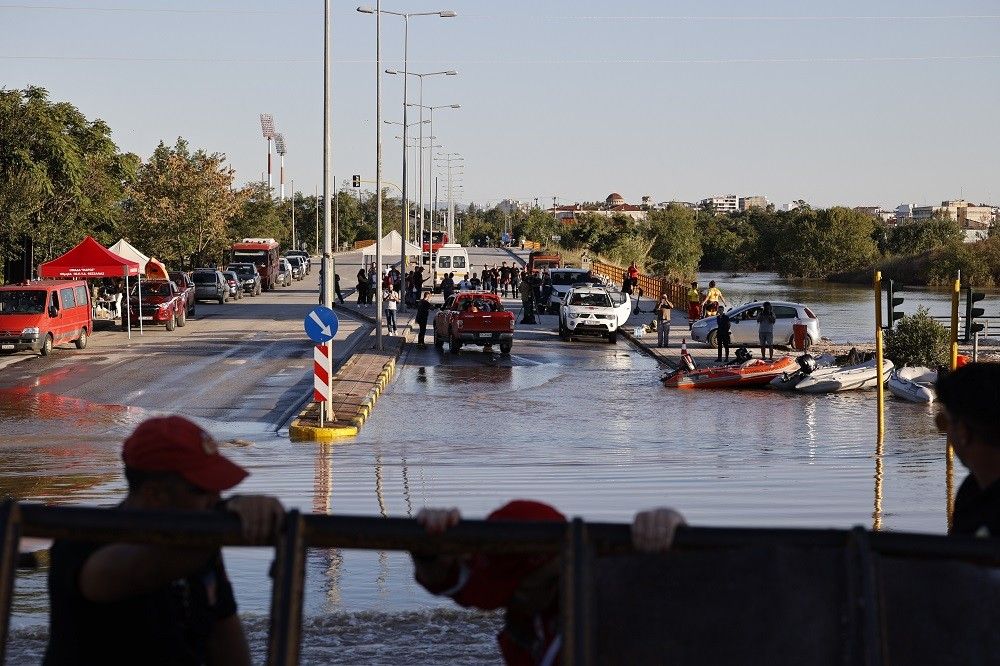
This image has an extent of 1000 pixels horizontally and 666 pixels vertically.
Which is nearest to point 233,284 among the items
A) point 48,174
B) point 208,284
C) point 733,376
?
point 208,284

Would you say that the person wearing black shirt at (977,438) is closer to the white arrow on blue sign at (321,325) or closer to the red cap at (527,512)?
the red cap at (527,512)

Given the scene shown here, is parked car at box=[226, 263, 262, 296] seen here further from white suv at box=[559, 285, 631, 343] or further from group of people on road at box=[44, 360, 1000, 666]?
group of people on road at box=[44, 360, 1000, 666]

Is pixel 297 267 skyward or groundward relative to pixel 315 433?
skyward

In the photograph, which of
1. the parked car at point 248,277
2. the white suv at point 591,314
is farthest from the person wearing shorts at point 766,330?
the parked car at point 248,277

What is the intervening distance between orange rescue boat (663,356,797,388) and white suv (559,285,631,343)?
12.6 metres

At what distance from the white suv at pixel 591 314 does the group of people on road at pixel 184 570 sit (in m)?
40.3

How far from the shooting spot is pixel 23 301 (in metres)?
36.8

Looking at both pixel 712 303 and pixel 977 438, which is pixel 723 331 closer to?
pixel 712 303

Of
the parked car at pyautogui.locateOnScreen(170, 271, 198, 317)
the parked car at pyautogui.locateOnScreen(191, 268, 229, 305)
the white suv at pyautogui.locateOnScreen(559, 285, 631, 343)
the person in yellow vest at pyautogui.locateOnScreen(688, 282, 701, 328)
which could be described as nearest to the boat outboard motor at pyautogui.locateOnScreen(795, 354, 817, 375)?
the white suv at pyautogui.locateOnScreen(559, 285, 631, 343)

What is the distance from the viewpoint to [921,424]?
25.0m

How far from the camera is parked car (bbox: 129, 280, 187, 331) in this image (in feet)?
151

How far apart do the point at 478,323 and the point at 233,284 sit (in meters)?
29.0

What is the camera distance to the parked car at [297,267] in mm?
93537

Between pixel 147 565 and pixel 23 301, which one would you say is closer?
pixel 147 565
